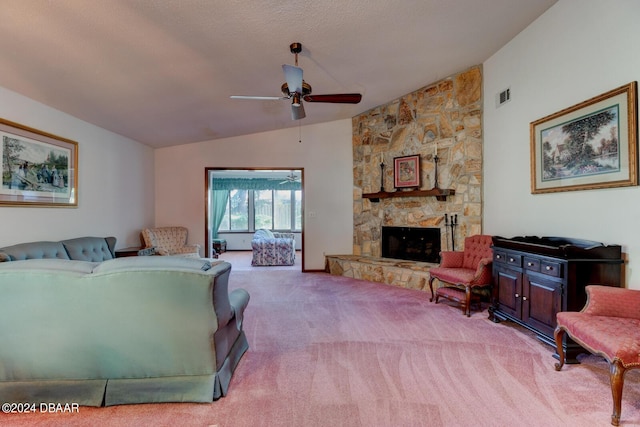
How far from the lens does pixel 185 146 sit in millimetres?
6113

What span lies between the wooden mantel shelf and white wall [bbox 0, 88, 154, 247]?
4103 millimetres

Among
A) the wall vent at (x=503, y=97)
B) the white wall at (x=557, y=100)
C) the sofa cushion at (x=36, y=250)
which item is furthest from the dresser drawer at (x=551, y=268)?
the sofa cushion at (x=36, y=250)

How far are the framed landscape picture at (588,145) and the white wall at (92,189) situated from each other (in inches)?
215

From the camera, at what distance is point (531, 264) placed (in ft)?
9.11

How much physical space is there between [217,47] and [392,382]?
3.17 meters

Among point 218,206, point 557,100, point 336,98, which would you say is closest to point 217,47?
point 336,98

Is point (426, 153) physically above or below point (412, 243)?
above

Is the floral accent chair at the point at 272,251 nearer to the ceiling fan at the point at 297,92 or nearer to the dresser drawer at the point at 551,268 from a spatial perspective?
the ceiling fan at the point at 297,92

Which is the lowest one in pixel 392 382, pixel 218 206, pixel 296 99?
pixel 392 382

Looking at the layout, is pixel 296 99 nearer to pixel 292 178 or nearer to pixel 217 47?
pixel 217 47

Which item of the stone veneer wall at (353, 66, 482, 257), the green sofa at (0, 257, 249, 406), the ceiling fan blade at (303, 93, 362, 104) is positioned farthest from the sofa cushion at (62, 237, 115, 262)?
the stone veneer wall at (353, 66, 482, 257)

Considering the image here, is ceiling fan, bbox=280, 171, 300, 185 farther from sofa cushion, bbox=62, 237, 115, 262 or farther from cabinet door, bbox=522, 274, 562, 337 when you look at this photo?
cabinet door, bbox=522, 274, 562, 337

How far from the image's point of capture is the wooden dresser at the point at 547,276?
236cm

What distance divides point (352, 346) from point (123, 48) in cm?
324
